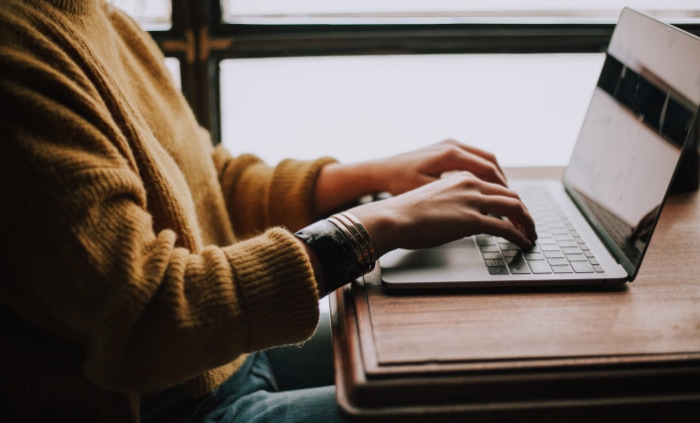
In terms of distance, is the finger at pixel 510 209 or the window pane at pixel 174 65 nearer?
the finger at pixel 510 209

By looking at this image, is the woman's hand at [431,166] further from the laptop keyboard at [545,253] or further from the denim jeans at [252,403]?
the denim jeans at [252,403]

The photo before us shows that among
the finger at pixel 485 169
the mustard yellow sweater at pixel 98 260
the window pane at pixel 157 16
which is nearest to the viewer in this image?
the mustard yellow sweater at pixel 98 260

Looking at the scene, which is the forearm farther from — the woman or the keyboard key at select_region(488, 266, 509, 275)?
the keyboard key at select_region(488, 266, 509, 275)

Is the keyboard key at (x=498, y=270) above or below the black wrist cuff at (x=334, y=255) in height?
below

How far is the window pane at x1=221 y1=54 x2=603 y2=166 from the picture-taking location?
1.42 m

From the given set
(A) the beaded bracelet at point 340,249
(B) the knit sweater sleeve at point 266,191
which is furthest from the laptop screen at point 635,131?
(B) the knit sweater sleeve at point 266,191

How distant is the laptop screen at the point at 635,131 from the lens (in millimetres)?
750

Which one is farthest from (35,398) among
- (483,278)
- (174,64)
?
(174,64)

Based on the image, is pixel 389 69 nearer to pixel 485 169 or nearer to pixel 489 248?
pixel 485 169

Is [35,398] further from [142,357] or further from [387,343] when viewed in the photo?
[387,343]

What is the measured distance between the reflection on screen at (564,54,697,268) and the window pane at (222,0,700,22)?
17.5 inches

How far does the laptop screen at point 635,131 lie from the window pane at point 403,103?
0.48 m

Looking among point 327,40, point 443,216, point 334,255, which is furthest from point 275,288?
point 327,40

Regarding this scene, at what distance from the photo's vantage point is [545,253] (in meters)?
0.80
